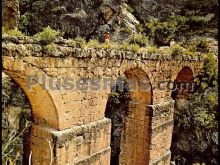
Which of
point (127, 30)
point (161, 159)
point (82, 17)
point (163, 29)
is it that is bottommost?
point (161, 159)

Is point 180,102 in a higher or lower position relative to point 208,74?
lower

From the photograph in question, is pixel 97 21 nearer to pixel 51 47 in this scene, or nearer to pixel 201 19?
pixel 201 19

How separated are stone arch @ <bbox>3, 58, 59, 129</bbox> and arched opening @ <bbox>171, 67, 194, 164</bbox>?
718 cm

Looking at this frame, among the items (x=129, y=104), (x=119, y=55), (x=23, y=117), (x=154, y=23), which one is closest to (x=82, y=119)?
(x=119, y=55)

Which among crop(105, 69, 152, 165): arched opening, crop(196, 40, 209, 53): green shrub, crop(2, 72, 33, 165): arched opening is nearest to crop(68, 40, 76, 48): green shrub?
crop(105, 69, 152, 165): arched opening

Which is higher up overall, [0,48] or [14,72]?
[0,48]

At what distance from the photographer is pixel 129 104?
10.6 metres

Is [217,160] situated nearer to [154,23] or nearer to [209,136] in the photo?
[209,136]

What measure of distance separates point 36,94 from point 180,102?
8.02m

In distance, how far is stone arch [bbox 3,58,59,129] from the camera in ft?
19.3

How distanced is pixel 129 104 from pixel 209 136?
3932 millimetres

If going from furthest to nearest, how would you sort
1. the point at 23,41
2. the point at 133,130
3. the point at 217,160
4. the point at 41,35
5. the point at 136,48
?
1. the point at 217,160
2. the point at 133,130
3. the point at 136,48
4. the point at 41,35
5. the point at 23,41

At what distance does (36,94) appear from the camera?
6898 millimetres

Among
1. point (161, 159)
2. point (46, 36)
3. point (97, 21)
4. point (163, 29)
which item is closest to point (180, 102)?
point (161, 159)
